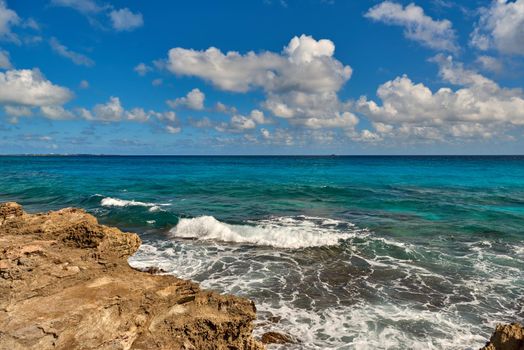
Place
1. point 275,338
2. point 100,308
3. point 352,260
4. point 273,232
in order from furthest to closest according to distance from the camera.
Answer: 1. point 273,232
2. point 352,260
3. point 275,338
4. point 100,308

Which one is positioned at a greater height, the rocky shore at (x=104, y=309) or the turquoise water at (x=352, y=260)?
the rocky shore at (x=104, y=309)

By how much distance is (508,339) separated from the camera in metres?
5.24

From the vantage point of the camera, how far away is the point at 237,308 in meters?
6.14

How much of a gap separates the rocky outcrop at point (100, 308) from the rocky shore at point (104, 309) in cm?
1

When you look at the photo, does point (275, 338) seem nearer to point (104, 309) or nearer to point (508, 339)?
point (104, 309)

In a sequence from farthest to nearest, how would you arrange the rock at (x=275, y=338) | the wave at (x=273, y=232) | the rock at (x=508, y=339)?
the wave at (x=273, y=232) < the rock at (x=275, y=338) < the rock at (x=508, y=339)

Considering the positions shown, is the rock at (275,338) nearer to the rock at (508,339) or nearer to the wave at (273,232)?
the rock at (508,339)

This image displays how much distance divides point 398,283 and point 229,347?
9.17 m

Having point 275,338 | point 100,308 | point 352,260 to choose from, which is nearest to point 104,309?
point 100,308

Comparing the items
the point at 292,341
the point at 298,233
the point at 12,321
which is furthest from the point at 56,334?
the point at 298,233

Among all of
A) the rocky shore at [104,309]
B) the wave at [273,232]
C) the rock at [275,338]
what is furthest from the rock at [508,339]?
the wave at [273,232]

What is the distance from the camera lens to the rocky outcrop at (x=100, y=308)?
5.16m

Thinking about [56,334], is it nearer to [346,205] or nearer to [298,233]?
[298,233]

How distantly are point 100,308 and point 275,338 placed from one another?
4.78 metres
